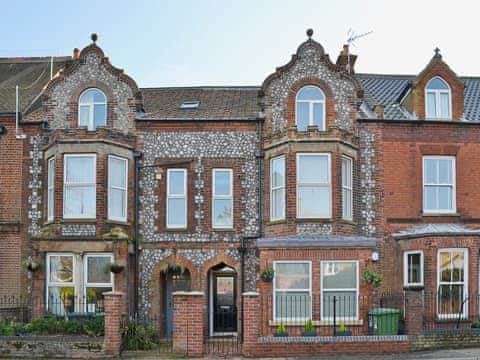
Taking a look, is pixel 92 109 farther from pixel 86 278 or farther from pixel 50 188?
pixel 86 278

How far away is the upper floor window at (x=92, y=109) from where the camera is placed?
90.1 feet

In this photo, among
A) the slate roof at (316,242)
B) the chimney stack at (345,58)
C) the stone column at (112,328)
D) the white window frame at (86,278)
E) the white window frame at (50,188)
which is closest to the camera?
the stone column at (112,328)

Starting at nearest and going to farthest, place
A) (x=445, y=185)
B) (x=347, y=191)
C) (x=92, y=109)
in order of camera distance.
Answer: (x=347, y=191) → (x=92, y=109) → (x=445, y=185)

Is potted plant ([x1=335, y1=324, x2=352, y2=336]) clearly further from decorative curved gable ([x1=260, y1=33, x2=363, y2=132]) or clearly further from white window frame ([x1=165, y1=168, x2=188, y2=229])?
decorative curved gable ([x1=260, y1=33, x2=363, y2=132])

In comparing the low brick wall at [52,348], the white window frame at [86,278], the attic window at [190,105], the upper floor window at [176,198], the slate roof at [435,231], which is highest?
the attic window at [190,105]

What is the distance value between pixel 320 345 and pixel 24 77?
56.0 feet

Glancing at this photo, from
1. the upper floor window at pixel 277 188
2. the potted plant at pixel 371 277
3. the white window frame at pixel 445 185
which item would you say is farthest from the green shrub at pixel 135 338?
the white window frame at pixel 445 185

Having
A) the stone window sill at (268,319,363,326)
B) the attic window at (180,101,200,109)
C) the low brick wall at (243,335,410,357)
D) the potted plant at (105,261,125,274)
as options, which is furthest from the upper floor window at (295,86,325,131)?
the low brick wall at (243,335,410,357)

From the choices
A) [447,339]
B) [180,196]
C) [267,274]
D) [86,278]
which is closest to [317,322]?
[267,274]

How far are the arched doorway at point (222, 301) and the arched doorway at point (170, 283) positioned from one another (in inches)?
35.7

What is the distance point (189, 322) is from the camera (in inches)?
862

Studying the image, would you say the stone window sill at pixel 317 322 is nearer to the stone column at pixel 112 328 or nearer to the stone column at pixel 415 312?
the stone column at pixel 415 312

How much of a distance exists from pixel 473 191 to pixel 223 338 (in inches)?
396

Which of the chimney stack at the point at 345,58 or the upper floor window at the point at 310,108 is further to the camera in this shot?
the chimney stack at the point at 345,58
